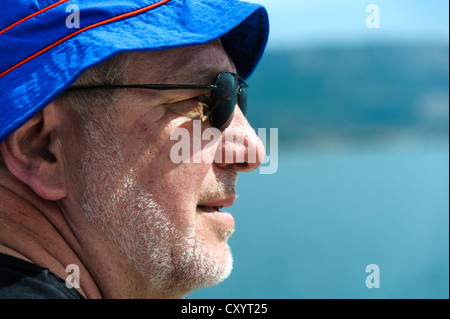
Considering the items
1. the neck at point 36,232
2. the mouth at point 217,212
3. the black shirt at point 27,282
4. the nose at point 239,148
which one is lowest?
the black shirt at point 27,282

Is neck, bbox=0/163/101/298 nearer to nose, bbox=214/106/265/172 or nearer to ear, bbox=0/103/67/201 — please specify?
ear, bbox=0/103/67/201

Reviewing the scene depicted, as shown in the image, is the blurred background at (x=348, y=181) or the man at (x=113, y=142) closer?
the man at (x=113, y=142)

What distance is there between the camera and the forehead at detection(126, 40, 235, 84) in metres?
1.34

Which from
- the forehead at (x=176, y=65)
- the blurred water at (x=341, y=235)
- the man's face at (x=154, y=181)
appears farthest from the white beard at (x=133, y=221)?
the blurred water at (x=341, y=235)

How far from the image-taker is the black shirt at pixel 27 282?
1043mm

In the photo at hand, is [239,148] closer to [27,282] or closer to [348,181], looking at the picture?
[27,282]

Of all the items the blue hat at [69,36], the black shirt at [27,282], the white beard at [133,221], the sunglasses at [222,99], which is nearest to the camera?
the black shirt at [27,282]

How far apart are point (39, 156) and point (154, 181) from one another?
269 millimetres

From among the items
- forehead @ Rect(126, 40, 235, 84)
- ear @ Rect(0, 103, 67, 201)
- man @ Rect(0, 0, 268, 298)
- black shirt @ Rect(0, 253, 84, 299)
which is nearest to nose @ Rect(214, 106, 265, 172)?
man @ Rect(0, 0, 268, 298)

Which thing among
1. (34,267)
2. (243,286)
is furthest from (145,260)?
(243,286)

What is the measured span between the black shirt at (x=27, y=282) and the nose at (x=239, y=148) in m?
0.54

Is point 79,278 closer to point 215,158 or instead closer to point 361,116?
point 215,158

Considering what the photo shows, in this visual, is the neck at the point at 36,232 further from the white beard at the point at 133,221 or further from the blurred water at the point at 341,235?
the blurred water at the point at 341,235
